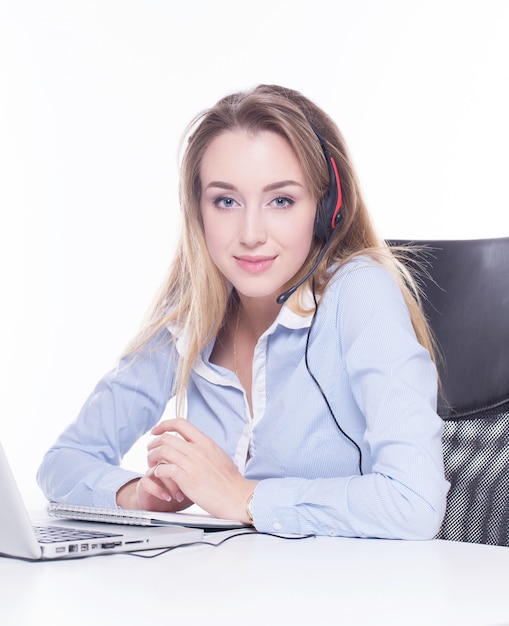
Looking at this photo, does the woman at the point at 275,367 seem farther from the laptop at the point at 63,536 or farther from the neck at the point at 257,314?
the laptop at the point at 63,536

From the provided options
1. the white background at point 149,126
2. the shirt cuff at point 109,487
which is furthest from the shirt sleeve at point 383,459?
the white background at point 149,126

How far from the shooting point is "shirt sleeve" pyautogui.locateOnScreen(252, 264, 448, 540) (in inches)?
43.4

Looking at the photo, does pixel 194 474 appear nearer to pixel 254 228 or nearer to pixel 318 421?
pixel 318 421

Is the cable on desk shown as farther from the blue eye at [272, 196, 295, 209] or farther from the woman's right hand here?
the blue eye at [272, 196, 295, 209]

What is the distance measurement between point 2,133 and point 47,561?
2.81 meters

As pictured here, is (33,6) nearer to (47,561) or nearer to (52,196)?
(52,196)

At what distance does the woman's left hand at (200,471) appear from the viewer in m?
1.17

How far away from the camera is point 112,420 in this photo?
1685mm

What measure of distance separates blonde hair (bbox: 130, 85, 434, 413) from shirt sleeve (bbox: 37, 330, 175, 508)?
0.14 ft

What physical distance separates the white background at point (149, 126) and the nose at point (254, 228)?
1.89 m

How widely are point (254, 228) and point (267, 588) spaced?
82cm

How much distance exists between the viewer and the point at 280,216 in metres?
1.47

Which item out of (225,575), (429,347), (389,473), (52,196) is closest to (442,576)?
(225,575)

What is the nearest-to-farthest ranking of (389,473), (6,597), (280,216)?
(6,597), (389,473), (280,216)
